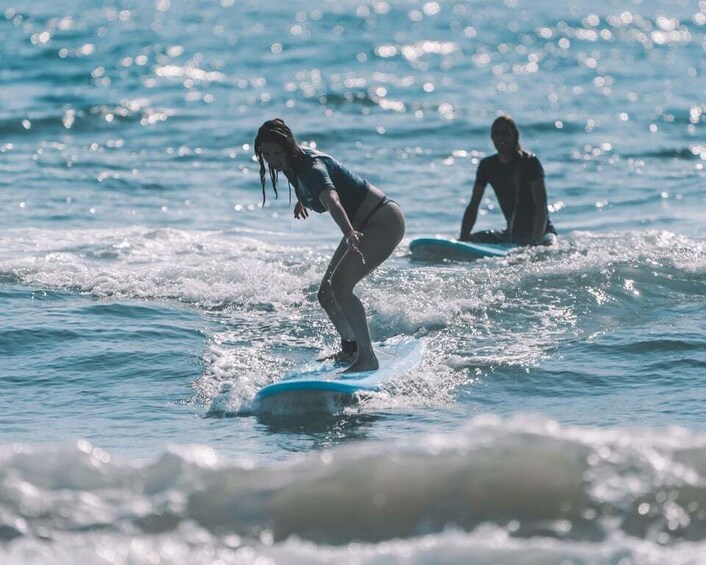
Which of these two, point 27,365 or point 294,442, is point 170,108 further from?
point 294,442

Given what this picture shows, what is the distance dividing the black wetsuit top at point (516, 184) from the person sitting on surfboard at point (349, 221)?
4.09 metres

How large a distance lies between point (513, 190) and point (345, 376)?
4790mm

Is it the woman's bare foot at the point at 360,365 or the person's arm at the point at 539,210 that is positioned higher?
the person's arm at the point at 539,210

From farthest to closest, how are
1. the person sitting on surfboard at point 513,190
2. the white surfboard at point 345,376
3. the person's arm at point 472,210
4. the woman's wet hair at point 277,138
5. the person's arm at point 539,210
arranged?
the person's arm at point 472,210
the person's arm at point 539,210
the person sitting on surfboard at point 513,190
the white surfboard at point 345,376
the woman's wet hair at point 277,138

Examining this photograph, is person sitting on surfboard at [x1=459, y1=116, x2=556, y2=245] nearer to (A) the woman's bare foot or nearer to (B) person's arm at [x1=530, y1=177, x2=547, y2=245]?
(B) person's arm at [x1=530, y1=177, x2=547, y2=245]

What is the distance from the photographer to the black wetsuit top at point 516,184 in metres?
12.1

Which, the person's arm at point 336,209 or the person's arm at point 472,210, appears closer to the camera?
the person's arm at point 336,209

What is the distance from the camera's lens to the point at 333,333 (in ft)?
32.1

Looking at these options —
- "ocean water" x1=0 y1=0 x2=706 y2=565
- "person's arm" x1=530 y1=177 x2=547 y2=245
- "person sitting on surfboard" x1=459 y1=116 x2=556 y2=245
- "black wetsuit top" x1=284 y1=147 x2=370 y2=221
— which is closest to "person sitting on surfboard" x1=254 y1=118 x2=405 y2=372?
"black wetsuit top" x1=284 y1=147 x2=370 y2=221

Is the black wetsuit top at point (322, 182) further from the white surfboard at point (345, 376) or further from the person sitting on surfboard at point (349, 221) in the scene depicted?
the white surfboard at point (345, 376)

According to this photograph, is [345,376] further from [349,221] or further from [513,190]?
[513,190]

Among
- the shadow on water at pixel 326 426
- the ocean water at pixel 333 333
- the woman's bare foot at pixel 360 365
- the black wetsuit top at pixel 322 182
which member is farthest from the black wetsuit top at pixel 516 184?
the shadow on water at pixel 326 426

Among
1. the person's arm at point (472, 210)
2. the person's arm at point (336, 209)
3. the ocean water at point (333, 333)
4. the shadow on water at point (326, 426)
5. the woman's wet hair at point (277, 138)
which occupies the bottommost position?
the shadow on water at point (326, 426)

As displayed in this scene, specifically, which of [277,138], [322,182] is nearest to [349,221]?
[322,182]
